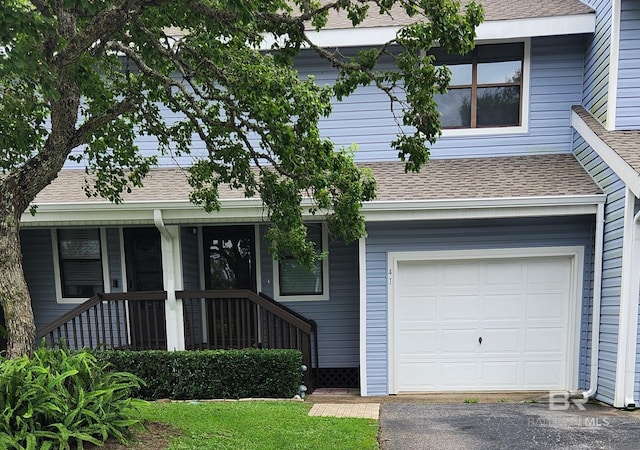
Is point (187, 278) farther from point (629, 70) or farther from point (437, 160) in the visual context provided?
point (629, 70)

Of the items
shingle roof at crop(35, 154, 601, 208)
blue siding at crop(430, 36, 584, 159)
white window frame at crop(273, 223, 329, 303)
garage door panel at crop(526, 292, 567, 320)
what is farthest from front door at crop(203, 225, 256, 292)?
blue siding at crop(430, 36, 584, 159)

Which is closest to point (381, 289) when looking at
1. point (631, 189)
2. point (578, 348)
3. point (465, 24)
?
point (578, 348)

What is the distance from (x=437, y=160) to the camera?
6391 millimetres

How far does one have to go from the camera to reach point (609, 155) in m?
5.01

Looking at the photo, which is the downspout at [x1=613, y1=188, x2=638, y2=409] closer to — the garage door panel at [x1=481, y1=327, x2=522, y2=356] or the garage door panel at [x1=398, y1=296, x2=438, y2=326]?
the garage door panel at [x1=481, y1=327, x2=522, y2=356]

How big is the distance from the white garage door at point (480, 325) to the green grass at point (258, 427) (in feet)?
5.56

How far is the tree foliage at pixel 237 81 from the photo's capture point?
3057 millimetres

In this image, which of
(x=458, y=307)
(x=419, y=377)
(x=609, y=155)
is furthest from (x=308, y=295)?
(x=609, y=155)

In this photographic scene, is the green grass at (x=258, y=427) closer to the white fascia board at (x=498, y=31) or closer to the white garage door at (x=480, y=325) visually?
the white garage door at (x=480, y=325)

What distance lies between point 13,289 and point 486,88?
21.4ft

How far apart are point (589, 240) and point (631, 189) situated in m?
1.14

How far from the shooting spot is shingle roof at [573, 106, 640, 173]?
4723 mm

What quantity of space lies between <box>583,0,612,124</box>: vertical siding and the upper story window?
89 centimetres

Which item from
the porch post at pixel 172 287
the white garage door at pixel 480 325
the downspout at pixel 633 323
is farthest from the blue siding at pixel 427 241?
the porch post at pixel 172 287
